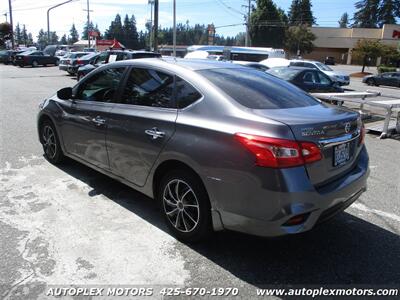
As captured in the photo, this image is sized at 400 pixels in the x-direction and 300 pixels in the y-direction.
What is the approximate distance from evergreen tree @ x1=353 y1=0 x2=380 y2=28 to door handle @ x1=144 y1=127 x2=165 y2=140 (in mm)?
109994

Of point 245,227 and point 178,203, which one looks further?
point 178,203

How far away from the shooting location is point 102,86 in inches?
188

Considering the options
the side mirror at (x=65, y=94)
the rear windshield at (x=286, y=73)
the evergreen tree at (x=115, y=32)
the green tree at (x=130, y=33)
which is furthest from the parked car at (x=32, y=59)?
the evergreen tree at (x=115, y=32)

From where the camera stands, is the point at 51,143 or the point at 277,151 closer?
the point at 277,151

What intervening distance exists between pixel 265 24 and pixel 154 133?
77.9 meters

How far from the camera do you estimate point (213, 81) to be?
3.67 m

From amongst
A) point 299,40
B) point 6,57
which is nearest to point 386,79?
point 6,57

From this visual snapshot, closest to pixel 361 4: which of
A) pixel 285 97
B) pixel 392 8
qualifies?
pixel 392 8

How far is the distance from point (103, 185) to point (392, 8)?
4273 inches

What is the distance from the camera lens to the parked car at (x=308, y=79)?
45.2ft

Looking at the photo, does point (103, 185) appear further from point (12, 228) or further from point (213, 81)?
point (213, 81)

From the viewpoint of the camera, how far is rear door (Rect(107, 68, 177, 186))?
3730mm

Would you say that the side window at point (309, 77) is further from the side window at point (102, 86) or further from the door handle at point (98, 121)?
the door handle at point (98, 121)

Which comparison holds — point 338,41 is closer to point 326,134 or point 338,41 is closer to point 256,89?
point 256,89
